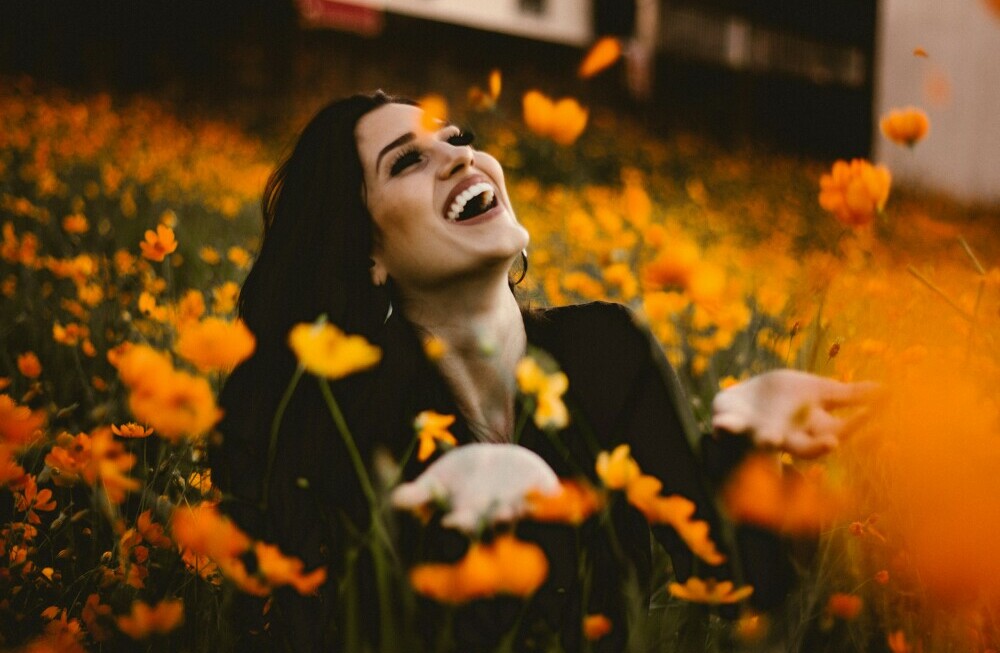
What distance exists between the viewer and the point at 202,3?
7484 millimetres

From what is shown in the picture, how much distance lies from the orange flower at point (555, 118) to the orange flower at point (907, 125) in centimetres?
41

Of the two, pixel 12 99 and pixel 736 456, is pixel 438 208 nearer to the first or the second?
pixel 736 456

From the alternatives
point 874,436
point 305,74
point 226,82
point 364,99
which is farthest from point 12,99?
point 874,436

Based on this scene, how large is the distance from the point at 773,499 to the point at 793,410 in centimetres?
12

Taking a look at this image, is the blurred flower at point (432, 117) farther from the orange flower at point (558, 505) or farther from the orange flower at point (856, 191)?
the orange flower at point (558, 505)

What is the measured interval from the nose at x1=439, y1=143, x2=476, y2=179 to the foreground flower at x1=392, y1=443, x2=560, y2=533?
1.43ft

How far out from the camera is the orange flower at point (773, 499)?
0.74 meters

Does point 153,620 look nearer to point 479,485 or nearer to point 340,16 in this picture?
point 479,485

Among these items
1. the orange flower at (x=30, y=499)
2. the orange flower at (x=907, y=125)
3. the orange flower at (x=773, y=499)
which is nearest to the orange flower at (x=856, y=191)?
the orange flower at (x=907, y=125)

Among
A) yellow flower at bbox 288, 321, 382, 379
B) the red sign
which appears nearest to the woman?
yellow flower at bbox 288, 321, 382, 379

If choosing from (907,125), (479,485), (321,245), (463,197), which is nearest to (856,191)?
(907,125)

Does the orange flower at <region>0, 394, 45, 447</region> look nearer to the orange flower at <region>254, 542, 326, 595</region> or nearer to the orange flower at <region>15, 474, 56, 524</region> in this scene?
the orange flower at <region>15, 474, 56, 524</region>

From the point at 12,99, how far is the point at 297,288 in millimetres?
4990

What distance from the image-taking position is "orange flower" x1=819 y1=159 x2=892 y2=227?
0.85m
